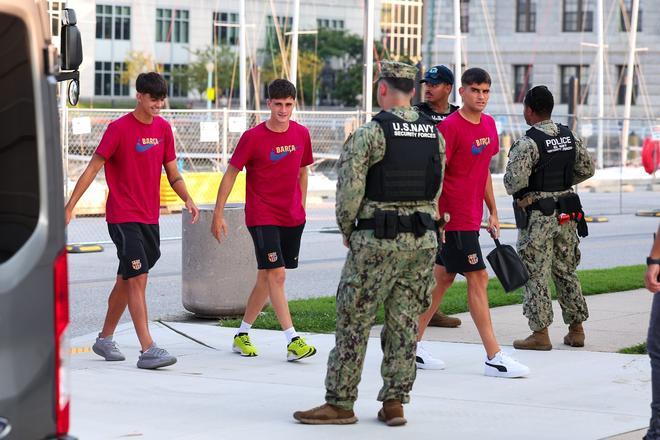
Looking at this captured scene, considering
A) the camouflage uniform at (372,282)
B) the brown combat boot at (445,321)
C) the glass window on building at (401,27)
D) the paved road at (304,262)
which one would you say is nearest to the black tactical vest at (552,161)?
the brown combat boot at (445,321)

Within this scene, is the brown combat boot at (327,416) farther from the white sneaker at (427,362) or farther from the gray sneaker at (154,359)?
the gray sneaker at (154,359)

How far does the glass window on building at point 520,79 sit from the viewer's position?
73.6 m

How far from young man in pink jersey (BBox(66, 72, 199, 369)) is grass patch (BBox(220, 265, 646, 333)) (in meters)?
2.19

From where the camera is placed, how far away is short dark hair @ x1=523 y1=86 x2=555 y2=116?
32.5 feet

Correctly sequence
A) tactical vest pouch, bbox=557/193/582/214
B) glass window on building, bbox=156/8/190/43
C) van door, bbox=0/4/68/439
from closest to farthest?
van door, bbox=0/4/68/439 → tactical vest pouch, bbox=557/193/582/214 → glass window on building, bbox=156/8/190/43

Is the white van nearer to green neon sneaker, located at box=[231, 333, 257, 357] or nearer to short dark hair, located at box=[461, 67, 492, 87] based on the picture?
short dark hair, located at box=[461, 67, 492, 87]

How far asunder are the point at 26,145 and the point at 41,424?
41.4 inches

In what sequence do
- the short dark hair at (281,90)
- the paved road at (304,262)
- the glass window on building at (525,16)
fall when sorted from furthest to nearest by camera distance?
the glass window on building at (525,16)
the paved road at (304,262)
the short dark hair at (281,90)

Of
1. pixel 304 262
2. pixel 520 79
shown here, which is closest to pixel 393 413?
pixel 304 262

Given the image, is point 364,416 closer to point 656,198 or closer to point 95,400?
point 95,400

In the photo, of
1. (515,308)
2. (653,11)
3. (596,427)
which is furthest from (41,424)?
(653,11)

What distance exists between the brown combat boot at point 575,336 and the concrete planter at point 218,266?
307cm

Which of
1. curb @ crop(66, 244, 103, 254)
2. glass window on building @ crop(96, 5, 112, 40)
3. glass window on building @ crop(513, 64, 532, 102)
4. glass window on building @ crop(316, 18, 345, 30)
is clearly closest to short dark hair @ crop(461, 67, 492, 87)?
curb @ crop(66, 244, 103, 254)

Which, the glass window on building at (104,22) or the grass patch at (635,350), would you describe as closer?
the grass patch at (635,350)
